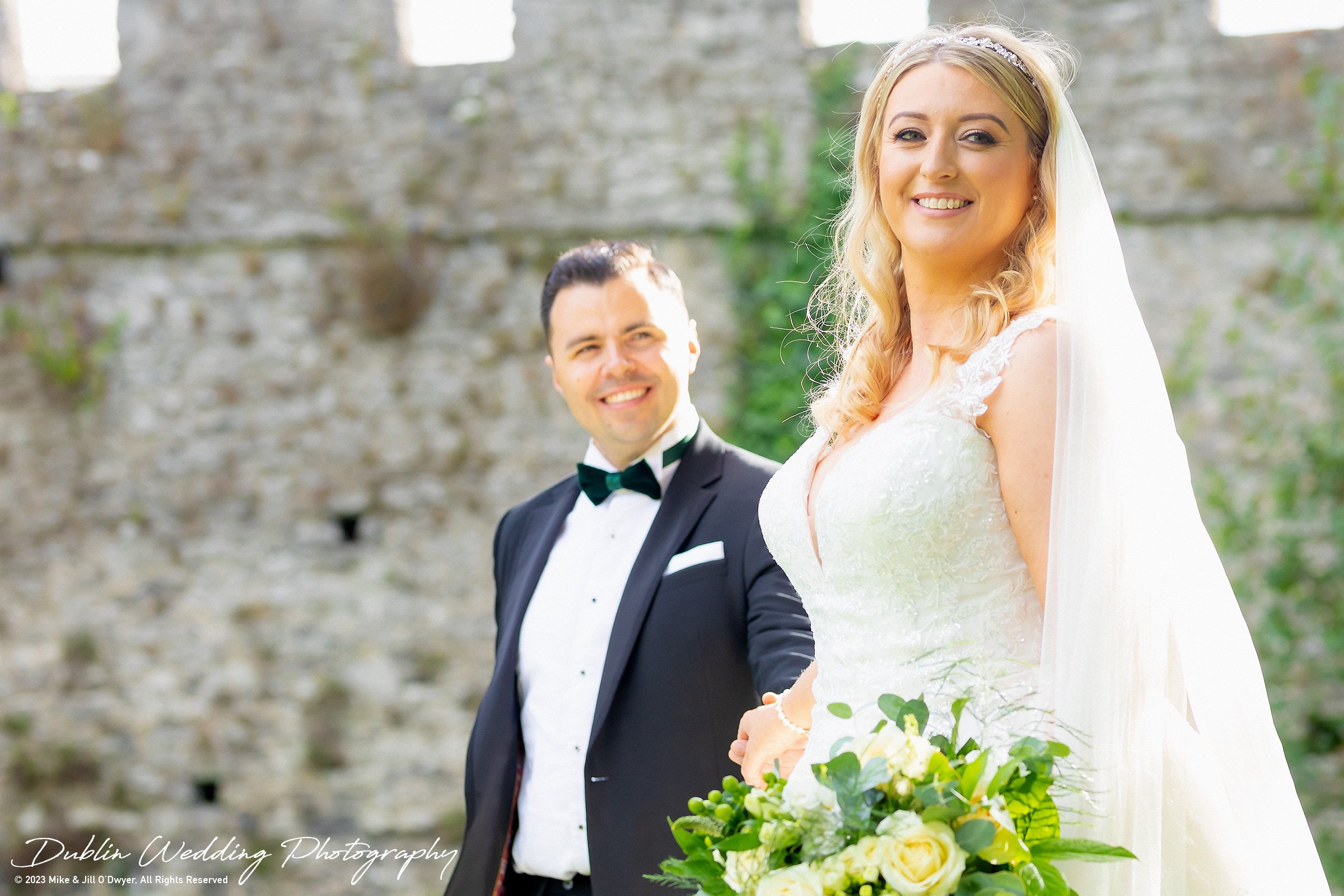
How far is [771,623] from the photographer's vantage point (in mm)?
2404

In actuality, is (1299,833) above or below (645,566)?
below

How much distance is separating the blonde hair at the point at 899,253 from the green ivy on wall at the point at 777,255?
3673 mm

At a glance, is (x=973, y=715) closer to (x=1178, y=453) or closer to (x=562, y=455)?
(x=1178, y=453)

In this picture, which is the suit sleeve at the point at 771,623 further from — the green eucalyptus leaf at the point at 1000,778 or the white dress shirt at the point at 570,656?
the green eucalyptus leaf at the point at 1000,778

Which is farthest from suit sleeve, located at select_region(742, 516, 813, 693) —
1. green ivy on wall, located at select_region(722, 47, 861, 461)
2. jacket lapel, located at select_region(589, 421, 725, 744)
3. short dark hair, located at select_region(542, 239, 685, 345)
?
green ivy on wall, located at select_region(722, 47, 861, 461)

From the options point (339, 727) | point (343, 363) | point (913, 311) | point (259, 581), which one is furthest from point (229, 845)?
point (913, 311)

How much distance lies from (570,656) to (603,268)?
960mm

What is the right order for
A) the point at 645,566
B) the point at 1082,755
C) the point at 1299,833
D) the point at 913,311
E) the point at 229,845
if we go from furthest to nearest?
the point at 229,845 < the point at 645,566 < the point at 913,311 < the point at 1299,833 < the point at 1082,755

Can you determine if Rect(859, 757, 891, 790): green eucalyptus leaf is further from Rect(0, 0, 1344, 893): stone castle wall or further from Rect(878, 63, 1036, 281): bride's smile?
Rect(0, 0, 1344, 893): stone castle wall

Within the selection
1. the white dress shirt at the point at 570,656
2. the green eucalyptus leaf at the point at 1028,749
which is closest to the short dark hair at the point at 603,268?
the white dress shirt at the point at 570,656

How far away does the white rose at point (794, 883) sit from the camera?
1252 mm

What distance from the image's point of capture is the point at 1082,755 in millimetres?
1521

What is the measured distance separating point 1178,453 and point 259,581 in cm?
560

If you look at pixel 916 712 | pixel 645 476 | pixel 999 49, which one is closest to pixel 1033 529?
pixel 916 712
